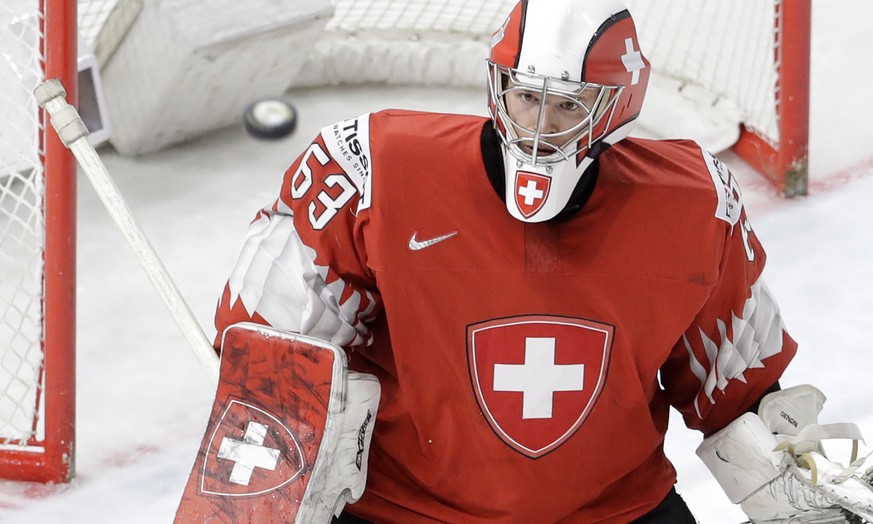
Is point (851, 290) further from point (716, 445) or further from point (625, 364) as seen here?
point (625, 364)

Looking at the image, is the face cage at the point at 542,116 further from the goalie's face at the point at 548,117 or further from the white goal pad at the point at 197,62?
the white goal pad at the point at 197,62

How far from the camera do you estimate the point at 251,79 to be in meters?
3.69

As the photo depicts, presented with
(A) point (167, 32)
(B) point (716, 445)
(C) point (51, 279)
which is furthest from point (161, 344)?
(B) point (716, 445)

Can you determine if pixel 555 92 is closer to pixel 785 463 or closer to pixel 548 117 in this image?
pixel 548 117

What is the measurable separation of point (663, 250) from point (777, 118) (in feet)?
6.39

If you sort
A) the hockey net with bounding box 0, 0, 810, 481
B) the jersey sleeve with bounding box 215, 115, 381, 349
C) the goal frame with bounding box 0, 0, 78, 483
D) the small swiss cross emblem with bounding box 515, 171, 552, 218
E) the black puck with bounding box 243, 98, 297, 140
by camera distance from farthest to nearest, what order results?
the black puck with bounding box 243, 98, 297, 140 < the hockey net with bounding box 0, 0, 810, 481 < the goal frame with bounding box 0, 0, 78, 483 < the jersey sleeve with bounding box 215, 115, 381, 349 < the small swiss cross emblem with bounding box 515, 171, 552, 218

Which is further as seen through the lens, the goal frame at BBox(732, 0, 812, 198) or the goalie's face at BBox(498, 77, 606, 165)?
the goal frame at BBox(732, 0, 812, 198)

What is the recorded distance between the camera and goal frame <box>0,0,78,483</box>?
2387mm

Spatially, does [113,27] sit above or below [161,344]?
→ above

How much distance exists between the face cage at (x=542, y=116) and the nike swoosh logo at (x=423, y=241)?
0.15 m

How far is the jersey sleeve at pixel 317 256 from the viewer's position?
5.82 ft

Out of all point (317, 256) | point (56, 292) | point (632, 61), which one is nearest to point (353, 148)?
point (317, 256)

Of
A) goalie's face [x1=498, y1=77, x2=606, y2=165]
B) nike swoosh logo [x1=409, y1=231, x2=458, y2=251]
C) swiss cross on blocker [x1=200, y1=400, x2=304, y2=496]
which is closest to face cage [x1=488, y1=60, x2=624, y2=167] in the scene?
goalie's face [x1=498, y1=77, x2=606, y2=165]

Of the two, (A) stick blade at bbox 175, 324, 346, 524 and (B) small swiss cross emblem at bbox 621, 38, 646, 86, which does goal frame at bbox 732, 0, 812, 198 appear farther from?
(A) stick blade at bbox 175, 324, 346, 524
